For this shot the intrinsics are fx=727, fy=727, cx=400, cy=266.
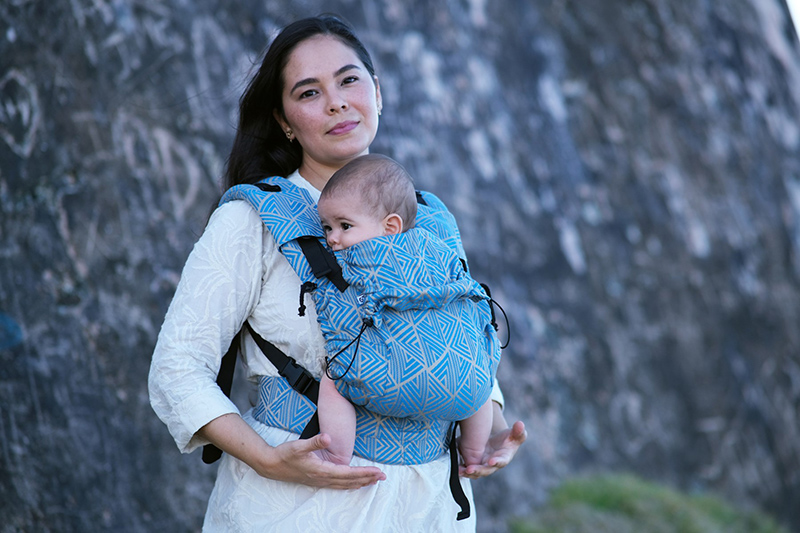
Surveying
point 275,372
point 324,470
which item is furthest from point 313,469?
point 275,372

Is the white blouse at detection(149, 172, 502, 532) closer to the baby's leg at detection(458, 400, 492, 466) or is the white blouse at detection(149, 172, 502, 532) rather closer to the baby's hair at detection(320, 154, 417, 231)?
the baby's leg at detection(458, 400, 492, 466)

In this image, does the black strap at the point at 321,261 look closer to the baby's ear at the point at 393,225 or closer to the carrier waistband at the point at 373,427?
the baby's ear at the point at 393,225

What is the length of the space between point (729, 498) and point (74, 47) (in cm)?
482

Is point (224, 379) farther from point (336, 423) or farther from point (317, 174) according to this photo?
point (317, 174)

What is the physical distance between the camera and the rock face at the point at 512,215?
2887mm

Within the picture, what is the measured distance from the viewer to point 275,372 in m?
1.73

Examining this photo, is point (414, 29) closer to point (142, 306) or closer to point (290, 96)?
point (142, 306)

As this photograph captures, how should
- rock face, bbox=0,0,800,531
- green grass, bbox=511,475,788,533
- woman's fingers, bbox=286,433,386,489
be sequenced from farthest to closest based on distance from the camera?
green grass, bbox=511,475,788,533 → rock face, bbox=0,0,800,531 → woman's fingers, bbox=286,433,386,489

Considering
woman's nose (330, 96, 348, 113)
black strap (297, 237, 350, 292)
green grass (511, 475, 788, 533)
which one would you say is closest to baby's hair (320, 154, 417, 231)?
black strap (297, 237, 350, 292)

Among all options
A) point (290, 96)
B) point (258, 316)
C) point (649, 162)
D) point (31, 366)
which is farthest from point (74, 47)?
point (649, 162)

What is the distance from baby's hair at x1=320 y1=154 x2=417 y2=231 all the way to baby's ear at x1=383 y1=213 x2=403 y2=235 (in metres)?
0.01

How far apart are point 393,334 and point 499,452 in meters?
0.50

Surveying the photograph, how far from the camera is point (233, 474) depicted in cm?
174

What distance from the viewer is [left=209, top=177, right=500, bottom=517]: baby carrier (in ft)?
4.94
